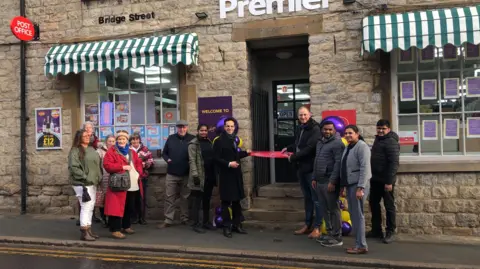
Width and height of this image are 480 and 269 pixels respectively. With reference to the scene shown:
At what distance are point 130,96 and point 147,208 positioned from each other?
236cm

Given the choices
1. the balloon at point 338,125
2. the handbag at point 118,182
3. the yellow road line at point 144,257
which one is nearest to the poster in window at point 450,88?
the balloon at point 338,125

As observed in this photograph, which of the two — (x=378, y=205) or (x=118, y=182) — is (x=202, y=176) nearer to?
(x=118, y=182)

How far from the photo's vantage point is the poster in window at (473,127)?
7.25 meters

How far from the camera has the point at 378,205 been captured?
693 centimetres

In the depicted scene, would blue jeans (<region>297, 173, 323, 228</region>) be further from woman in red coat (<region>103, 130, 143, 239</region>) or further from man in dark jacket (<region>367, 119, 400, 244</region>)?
woman in red coat (<region>103, 130, 143, 239</region>)

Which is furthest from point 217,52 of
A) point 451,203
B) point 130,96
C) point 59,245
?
point 451,203

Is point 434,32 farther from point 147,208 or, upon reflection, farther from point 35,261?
point 35,261

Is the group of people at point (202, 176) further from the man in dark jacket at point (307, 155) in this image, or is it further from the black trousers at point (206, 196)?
the man in dark jacket at point (307, 155)

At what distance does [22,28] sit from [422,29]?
25.1 ft

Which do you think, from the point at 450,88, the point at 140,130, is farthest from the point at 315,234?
the point at 140,130

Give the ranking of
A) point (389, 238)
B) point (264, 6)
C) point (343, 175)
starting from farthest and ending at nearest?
point (264, 6) → point (389, 238) → point (343, 175)

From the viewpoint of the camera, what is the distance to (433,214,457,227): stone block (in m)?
7.12

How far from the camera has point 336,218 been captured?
6293 mm

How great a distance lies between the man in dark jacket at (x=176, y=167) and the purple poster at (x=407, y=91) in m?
3.80
